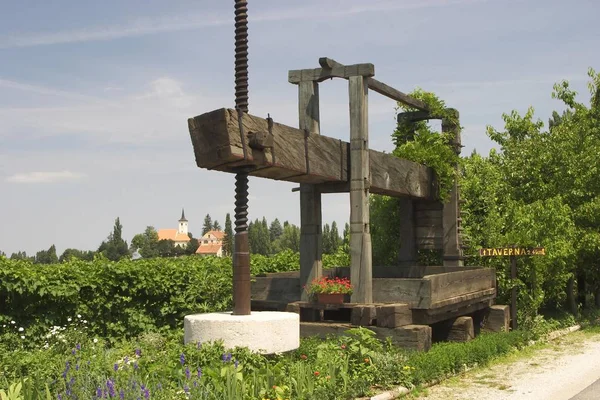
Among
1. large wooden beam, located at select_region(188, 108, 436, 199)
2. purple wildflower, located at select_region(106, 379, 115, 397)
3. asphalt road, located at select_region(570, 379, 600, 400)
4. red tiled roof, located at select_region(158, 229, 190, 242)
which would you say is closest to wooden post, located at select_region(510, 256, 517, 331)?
large wooden beam, located at select_region(188, 108, 436, 199)

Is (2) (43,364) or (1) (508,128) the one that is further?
(1) (508,128)

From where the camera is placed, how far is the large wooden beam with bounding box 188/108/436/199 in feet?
27.7

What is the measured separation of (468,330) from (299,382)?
586cm

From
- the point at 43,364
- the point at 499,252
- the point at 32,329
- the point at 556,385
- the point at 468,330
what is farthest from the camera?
the point at 499,252

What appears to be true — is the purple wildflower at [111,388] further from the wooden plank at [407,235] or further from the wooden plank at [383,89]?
the wooden plank at [407,235]

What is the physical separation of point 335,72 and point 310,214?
2.37m

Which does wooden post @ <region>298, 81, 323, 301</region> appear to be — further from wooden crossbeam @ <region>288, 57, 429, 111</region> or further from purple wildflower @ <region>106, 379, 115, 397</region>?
purple wildflower @ <region>106, 379, 115, 397</region>

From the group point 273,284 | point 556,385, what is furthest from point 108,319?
point 556,385

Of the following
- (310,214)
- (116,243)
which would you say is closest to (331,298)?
(310,214)

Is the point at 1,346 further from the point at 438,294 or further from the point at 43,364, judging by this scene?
the point at 438,294

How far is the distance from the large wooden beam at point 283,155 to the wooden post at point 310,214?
14.9 inches

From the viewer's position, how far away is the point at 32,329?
11359 mm

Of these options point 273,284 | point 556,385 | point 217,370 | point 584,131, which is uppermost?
point 584,131

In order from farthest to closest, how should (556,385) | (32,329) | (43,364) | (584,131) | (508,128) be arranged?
(508,128)
(584,131)
(32,329)
(556,385)
(43,364)
